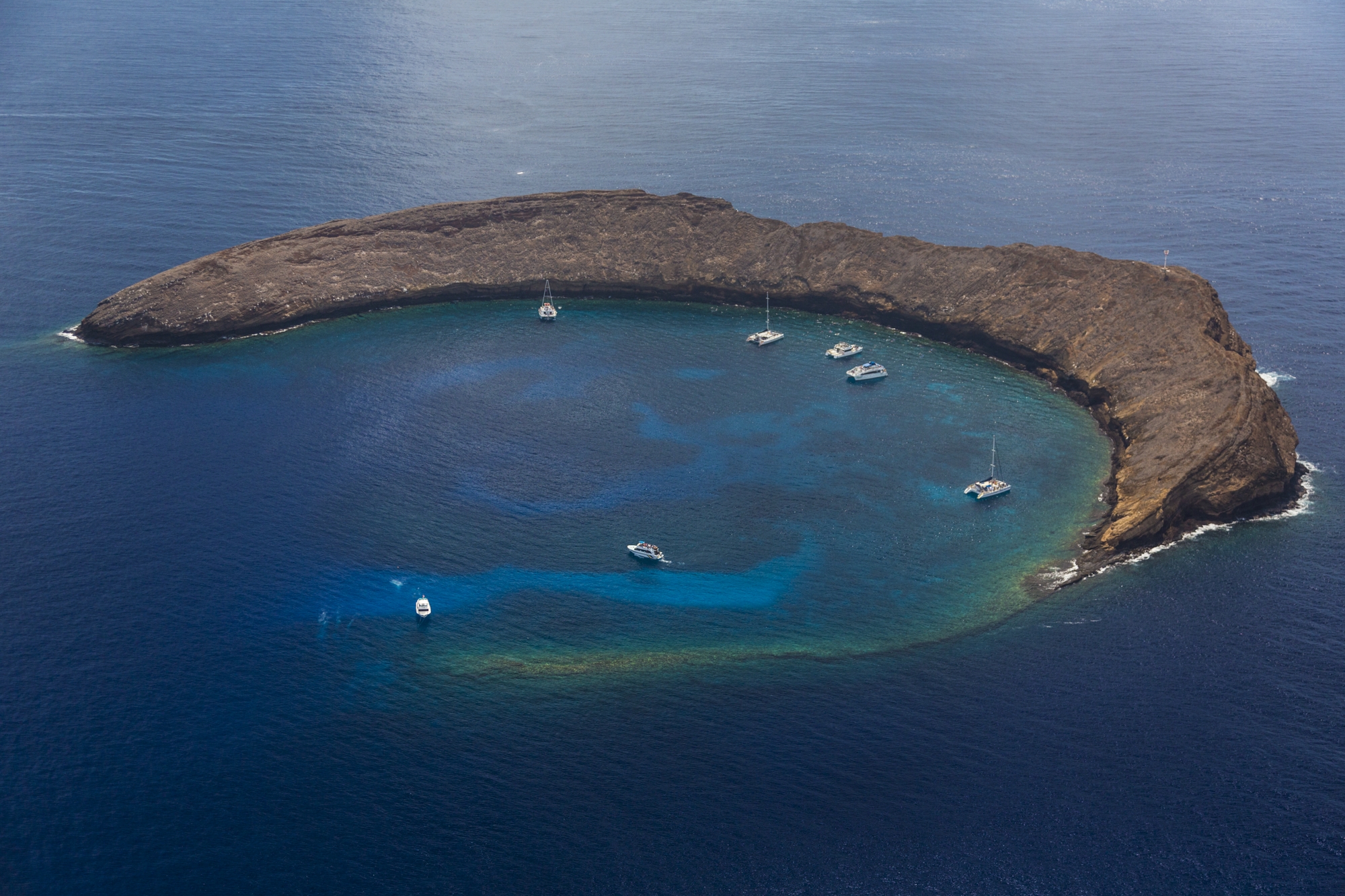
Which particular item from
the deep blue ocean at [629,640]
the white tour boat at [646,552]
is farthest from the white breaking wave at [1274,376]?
the white tour boat at [646,552]

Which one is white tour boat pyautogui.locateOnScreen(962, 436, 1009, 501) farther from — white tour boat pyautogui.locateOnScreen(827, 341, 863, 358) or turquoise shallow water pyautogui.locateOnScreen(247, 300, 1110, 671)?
white tour boat pyautogui.locateOnScreen(827, 341, 863, 358)

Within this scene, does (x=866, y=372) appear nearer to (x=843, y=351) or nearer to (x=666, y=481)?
(x=843, y=351)

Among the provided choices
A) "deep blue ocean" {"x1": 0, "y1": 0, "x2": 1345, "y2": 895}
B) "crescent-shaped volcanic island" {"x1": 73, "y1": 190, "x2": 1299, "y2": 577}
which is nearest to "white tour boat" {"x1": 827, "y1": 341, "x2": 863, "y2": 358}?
"deep blue ocean" {"x1": 0, "y1": 0, "x2": 1345, "y2": 895}

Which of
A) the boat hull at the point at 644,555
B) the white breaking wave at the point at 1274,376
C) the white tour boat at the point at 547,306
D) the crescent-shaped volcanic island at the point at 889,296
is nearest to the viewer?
the boat hull at the point at 644,555

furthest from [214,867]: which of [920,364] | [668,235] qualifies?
[668,235]

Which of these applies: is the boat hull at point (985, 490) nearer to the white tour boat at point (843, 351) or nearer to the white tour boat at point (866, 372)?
the white tour boat at point (866, 372)

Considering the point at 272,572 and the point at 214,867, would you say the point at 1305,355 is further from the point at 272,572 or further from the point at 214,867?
the point at 214,867
